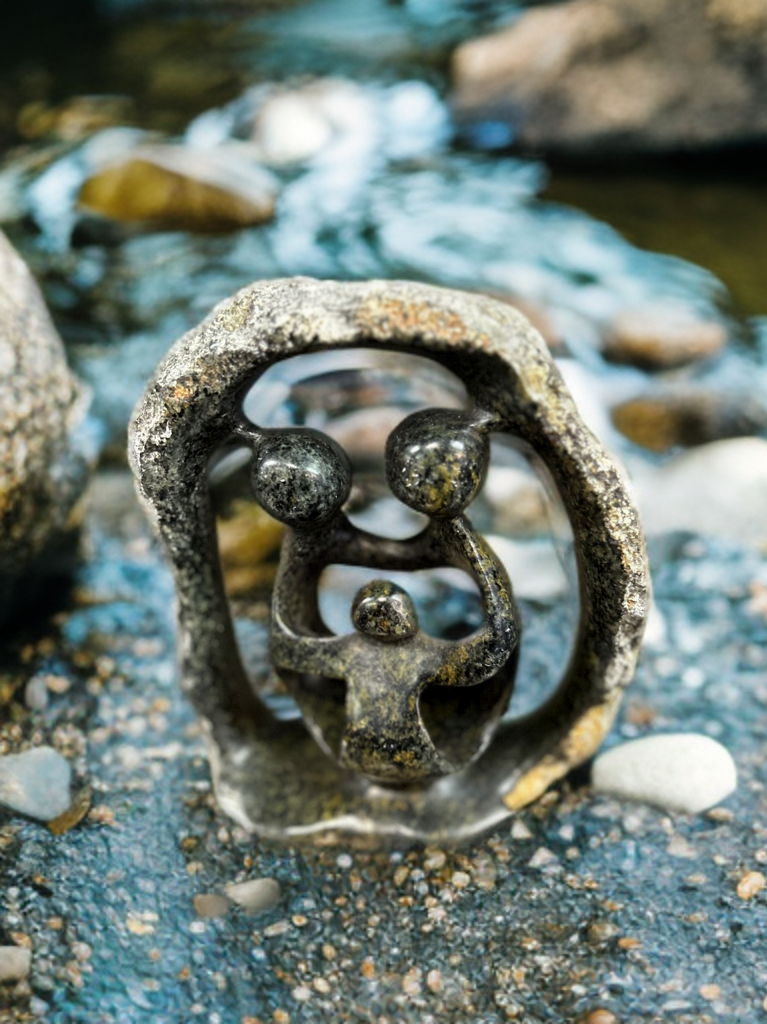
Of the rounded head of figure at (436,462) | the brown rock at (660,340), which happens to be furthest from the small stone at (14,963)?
the brown rock at (660,340)

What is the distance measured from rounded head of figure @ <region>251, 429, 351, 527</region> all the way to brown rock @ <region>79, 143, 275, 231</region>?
377cm

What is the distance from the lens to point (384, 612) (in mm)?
2285

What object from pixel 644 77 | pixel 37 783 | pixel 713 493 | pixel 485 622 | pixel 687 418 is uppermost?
pixel 485 622

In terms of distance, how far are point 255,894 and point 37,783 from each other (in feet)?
2.05

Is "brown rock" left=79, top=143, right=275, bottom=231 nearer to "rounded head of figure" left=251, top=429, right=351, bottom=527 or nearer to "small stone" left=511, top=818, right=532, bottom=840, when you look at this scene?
"rounded head of figure" left=251, top=429, right=351, bottom=527

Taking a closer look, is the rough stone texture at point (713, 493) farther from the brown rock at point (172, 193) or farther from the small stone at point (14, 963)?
the brown rock at point (172, 193)

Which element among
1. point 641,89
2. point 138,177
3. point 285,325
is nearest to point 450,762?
point 285,325

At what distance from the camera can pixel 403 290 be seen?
206cm

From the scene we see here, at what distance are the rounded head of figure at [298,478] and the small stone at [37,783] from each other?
1.00m

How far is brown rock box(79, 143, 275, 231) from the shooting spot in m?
5.64

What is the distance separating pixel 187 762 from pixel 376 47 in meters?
6.86

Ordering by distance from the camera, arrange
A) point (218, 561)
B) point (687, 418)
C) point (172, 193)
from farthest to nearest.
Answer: point (172, 193) < point (687, 418) < point (218, 561)

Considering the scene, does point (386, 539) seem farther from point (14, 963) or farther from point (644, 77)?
point (644, 77)

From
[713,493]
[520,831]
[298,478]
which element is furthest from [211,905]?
[713,493]
